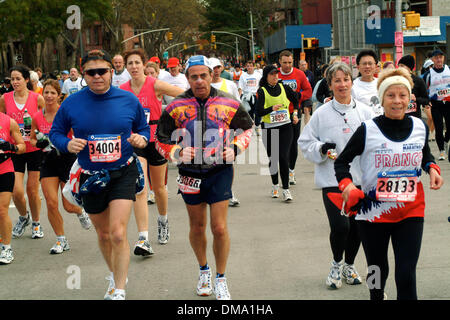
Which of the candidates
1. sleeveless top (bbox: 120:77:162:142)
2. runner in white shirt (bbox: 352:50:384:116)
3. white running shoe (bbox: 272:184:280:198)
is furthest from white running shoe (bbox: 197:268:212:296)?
white running shoe (bbox: 272:184:280:198)

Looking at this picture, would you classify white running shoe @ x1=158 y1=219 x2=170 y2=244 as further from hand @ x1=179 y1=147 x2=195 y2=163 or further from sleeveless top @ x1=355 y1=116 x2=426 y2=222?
sleeveless top @ x1=355 y1=116 x2=426 y2=222

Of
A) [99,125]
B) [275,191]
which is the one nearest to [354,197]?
[99,125]

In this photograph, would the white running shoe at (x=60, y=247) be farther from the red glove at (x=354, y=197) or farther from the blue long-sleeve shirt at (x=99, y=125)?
the red glove at (x=354, y=197)

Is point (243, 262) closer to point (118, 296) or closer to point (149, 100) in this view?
point (118, 296)

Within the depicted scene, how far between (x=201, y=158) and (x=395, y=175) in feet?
5.36

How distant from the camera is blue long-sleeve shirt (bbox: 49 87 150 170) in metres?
5.65

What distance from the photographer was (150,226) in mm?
9039

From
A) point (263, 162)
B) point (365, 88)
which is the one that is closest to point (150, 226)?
point (365, 88)

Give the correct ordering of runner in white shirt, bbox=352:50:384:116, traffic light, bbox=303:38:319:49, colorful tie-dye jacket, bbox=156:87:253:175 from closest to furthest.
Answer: colorful tie-dye jacket, bbox=156:87:253:175
runner in white shirt, bbox=352:50:384:116
traffic light, bbox=303:38:319:49

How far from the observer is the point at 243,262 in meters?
6.99

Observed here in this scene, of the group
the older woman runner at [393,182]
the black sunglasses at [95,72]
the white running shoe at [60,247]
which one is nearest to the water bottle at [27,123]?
the white running shoe at [60,247]

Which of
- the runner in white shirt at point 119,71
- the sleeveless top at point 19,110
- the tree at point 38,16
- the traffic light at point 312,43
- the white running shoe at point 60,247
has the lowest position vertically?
the white running shoe at point 60,247

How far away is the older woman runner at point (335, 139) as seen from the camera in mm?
5887

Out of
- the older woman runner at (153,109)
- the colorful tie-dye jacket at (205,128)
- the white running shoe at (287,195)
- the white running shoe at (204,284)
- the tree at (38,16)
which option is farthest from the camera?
the tree at (38,16)
